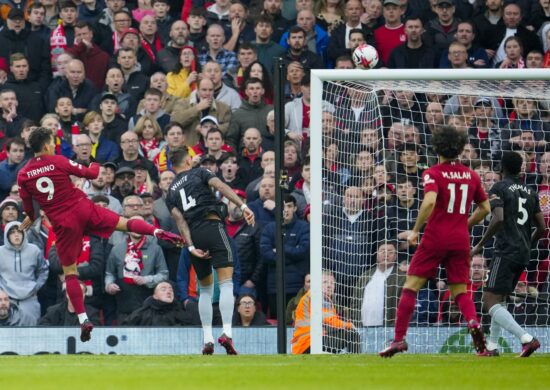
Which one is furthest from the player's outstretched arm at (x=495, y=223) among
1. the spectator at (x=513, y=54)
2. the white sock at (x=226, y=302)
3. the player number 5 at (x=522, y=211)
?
the spectator at (x=513, y=54)

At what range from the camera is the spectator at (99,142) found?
1828 cm

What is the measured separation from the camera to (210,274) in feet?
46.3

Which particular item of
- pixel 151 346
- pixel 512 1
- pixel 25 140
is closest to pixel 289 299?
pixel 151 346

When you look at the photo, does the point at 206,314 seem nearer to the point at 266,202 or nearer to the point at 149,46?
the point at 266,202

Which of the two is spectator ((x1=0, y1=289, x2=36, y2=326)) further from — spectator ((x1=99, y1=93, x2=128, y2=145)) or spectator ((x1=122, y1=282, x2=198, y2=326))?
spectator ((x1=99, y1=93, x2=128, y2=145))

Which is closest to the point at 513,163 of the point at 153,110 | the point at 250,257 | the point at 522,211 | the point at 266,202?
the point at 522,211

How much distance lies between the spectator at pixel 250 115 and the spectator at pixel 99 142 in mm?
1567

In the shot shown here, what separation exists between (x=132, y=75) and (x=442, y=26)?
4455 mm

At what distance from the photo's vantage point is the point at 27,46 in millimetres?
19594

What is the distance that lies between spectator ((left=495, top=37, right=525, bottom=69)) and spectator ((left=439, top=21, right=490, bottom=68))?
0.43m

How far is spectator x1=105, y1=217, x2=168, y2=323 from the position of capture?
16.7 m

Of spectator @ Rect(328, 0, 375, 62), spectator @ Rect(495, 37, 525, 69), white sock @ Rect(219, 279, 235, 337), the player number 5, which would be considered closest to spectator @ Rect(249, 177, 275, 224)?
spectator @ Rect(328, 0, 375, 62)

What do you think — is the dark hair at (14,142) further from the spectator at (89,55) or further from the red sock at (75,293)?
the red sock at (75,293)

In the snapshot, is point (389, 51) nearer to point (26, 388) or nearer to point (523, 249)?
point (523, 249)
